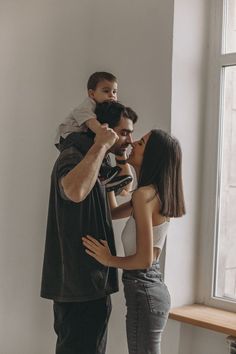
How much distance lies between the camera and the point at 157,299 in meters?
1.70

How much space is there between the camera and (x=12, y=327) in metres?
2.69

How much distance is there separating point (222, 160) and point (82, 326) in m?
0.95

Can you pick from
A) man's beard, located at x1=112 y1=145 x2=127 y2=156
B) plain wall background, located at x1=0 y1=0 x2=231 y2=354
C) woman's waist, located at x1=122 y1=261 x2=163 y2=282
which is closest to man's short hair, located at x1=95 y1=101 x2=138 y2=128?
man's beard, located at x1=112 y1=145 x2=127 y2=156

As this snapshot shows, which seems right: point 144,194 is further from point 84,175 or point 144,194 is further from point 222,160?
point 222,160

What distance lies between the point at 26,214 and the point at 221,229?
104cm

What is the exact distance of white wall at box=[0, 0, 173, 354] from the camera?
7.27 ft

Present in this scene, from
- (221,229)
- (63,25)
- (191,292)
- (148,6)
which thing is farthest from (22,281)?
(148,6)

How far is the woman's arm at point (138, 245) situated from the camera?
166cm

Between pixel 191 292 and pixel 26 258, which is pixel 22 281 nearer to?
pixel 26 258

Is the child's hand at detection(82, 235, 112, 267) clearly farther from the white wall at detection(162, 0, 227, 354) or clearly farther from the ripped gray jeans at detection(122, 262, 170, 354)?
the white wall at detection(162, 0, 227, 354)

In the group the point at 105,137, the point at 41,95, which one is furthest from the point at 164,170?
the point at 41,95

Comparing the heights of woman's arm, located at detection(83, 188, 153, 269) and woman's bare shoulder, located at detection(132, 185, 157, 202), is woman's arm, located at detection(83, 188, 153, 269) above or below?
below

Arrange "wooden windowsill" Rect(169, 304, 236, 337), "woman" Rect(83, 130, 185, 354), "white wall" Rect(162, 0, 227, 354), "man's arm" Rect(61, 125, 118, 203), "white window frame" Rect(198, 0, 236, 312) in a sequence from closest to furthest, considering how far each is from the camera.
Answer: "man's arm" Rect(61, 125, 118, 203)
"woman" Rect(83, 130, 185, 354)
"wooden windowsill" Rect(169, 304, 236, 337)
"white wall" Rect(162, 0, 227, 354)
"white window frame" Rect(198, 0, 236, 312)

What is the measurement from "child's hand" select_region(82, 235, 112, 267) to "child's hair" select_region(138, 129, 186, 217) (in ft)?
0.76
